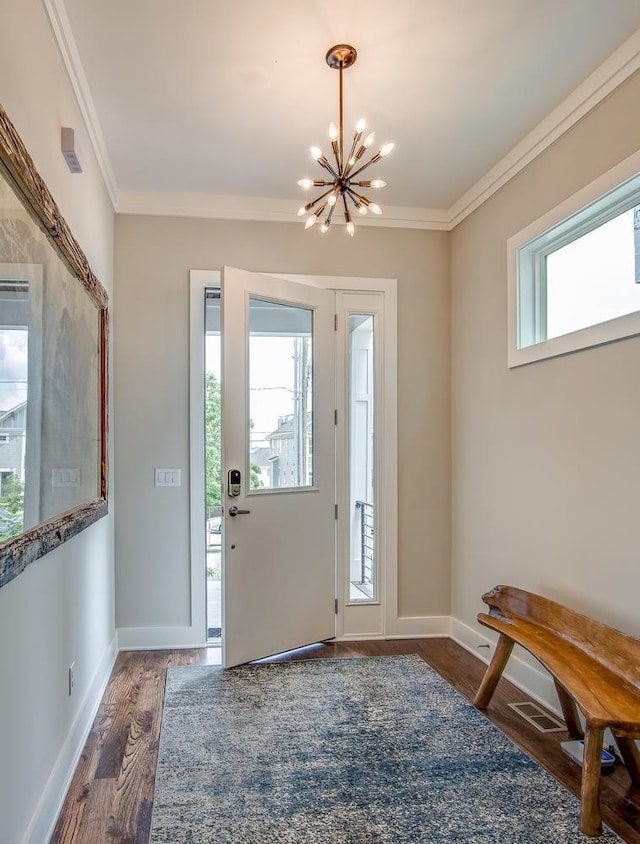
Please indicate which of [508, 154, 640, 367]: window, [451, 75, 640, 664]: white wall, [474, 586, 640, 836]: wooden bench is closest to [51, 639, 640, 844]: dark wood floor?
[474, 586, 640, 836]: wooden bench

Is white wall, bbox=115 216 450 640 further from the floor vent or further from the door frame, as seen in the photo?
the floor vent

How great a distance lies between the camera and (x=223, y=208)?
11.7 feet

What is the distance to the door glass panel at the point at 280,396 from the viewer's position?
3.31m

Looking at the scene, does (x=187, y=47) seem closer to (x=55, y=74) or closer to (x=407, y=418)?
(x=55, y=74)

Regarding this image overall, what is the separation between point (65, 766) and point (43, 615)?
0.65 meters

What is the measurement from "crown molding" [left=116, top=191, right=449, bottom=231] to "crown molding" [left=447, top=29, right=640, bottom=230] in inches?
18.2

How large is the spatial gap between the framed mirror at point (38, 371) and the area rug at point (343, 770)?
1.00m

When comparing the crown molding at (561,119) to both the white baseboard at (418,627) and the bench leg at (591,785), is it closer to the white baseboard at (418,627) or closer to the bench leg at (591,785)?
the bench leg at (591,785)

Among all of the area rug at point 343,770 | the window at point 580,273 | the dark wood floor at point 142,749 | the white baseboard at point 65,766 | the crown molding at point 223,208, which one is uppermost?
the crown molding at point 223,208

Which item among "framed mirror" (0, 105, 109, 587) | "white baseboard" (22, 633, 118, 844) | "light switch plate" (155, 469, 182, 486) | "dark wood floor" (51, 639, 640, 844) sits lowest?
"dark wood floor" (51, 639, 640, 844)

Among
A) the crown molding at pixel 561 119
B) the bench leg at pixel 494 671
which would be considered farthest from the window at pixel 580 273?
the bench leg at pixel 494 671

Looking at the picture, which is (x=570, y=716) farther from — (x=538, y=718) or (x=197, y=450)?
(x=197, y=450)

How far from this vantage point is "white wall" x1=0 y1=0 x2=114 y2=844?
4.99ft

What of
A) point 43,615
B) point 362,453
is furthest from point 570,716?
point 43,615
